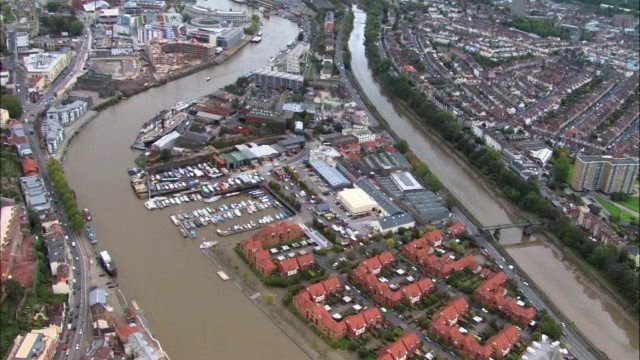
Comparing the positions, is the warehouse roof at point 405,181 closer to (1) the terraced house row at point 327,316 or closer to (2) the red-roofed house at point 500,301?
(2) the red-roofed house at point 500,301

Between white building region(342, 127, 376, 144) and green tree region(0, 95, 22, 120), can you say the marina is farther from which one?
green tree region(0, 95, 22, 120)

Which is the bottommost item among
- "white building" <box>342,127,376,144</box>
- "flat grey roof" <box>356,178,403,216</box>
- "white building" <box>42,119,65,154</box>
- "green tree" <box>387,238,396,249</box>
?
"green tree" <box>387,238,396,249</box>

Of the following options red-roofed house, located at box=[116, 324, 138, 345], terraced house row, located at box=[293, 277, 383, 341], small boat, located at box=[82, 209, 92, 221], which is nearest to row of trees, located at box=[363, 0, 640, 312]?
terraced house row, located at box=[293, 277, 383, 341]

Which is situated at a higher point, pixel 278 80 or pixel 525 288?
pixel 278 80

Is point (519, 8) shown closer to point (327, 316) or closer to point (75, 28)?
point (75, 28)

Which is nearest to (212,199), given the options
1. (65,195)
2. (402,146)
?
(65,195)

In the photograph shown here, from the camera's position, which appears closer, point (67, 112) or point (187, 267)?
point (187, 267)

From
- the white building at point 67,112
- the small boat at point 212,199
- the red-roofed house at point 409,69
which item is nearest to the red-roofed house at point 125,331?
the small boat at point 212,199
